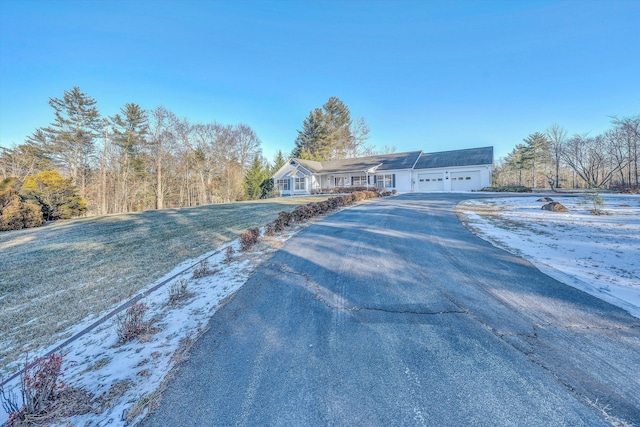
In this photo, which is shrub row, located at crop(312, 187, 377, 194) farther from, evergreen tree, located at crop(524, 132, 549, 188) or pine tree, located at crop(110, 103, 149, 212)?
evergreen tree, located at crop(524, 132, 549, 188)

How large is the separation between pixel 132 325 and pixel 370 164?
26.9 m

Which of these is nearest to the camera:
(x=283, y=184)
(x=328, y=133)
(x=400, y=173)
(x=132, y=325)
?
(x=132, y=325)

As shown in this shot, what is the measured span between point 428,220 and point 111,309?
9.20 metres

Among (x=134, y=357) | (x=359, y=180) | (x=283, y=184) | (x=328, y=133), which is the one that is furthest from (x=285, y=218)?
(x=328, y=133)

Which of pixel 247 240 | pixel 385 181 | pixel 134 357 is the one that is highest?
pixel 385 181

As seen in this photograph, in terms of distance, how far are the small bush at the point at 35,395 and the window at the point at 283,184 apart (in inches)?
1146

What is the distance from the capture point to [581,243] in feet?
19.5

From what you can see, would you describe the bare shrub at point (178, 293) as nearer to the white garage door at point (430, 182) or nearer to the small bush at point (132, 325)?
the small bush at point (132, 325)

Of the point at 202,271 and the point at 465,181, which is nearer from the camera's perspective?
the point at 202,271

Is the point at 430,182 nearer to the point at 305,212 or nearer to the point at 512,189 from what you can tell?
the point at 512,189

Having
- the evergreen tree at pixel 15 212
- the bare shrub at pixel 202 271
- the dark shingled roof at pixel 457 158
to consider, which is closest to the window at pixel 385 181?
the dark shingled roof at pixel 457 158

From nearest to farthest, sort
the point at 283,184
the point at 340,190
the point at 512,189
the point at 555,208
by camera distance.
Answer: the point at 555,208, the point at 512,189, the point at 340,190, the point at 283,184

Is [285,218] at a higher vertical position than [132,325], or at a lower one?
higher

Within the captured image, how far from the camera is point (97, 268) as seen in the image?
5871mm
